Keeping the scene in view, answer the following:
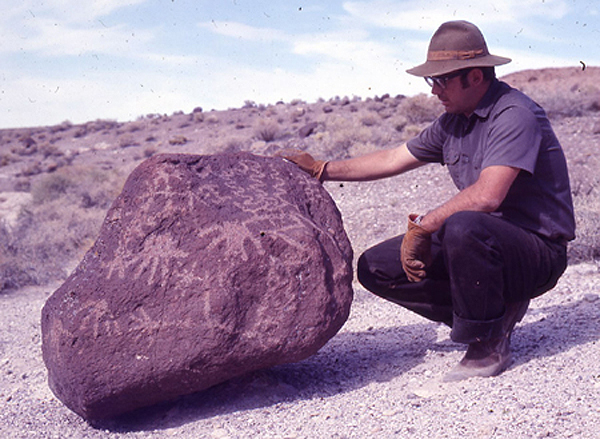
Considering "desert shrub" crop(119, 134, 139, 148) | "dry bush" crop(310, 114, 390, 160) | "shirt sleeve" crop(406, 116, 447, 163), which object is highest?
"shirt sleeve" crop(406, 116, 447, 163)

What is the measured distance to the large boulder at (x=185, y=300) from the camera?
3.16 metres

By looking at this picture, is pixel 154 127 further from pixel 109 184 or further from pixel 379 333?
pixel 379 333

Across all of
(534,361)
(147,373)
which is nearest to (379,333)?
(534,361)

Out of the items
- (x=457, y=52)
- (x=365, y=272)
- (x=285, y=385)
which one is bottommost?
(x=285, y=385)

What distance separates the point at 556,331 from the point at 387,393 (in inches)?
55.5

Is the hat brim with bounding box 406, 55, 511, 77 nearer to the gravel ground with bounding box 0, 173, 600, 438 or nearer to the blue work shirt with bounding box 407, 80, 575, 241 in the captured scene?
the blue work shirt with bounding box 407, 80, 575, 241

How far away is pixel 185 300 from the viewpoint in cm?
317

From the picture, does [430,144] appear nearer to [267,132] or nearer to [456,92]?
[456,92]

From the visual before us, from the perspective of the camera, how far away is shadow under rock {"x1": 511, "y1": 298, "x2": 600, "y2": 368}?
3.72 meters

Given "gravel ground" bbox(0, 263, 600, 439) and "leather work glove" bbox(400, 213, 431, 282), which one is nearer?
"gravel ground" bbox(0, 263, 600, 439)

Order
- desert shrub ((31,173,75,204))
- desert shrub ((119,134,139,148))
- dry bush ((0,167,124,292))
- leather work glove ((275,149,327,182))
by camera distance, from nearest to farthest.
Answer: leather work glove ((275,149,327,182)), dry bush ((0,167,124,292)), desert shrub ((31,173,75,204)), desert shrub ((119,134,139,148))

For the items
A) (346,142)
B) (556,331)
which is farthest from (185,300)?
(346,142)

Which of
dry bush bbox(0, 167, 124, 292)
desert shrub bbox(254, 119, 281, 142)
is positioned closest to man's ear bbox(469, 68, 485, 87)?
dry bush bbox(0, 167, 124, 292)

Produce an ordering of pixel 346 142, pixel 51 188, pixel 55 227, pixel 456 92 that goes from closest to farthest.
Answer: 1. pixel 456 92
2. pixel 55 227
3. pixel 346 142
4. pixel 51 188
